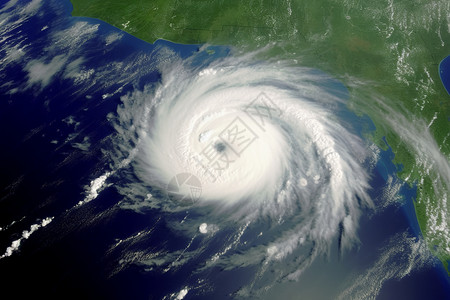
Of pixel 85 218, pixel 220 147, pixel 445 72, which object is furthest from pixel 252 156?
pixel 445 72

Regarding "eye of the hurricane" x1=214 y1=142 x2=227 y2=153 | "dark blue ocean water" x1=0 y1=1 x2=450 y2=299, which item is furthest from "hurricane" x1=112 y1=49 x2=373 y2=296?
"dark blue ocean water" x1=0 y1=1 x2=450 y2=299

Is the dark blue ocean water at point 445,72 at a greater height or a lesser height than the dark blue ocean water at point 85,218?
lesser

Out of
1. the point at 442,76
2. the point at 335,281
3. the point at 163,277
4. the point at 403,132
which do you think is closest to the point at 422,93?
the point at 442,76

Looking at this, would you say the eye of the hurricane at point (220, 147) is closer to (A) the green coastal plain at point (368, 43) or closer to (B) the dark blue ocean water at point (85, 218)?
(B) the dark blue ocean water at point (85, 218)

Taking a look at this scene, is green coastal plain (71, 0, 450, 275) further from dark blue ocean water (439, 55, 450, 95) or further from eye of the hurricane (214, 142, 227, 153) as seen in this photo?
eye of the hurricane (214, 142, 227, 153)

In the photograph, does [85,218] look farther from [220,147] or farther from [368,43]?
[368,43]

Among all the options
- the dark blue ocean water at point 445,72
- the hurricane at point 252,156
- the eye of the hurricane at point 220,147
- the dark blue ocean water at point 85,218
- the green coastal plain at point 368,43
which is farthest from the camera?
the dark blue ocean water at point 445,72

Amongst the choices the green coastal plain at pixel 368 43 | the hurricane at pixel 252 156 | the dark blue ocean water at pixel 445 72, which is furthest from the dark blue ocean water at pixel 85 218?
the dark blue ocean water at pixel 445 72
